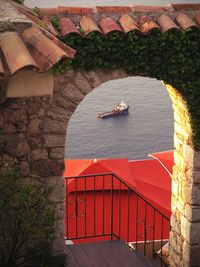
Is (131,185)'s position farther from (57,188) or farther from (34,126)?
(34,126)

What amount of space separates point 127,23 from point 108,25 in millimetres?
215

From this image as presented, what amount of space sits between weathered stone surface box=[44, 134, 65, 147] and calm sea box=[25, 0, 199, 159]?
13.1 metres

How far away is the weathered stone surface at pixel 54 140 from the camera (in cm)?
545

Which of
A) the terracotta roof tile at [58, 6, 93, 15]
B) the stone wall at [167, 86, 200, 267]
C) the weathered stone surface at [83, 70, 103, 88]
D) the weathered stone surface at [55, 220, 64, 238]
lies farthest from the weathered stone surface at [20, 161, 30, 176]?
the stone wall at [167, 86, 200, 267]

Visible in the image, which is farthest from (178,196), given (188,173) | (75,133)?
(75,133)

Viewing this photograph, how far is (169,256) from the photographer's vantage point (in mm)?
6953

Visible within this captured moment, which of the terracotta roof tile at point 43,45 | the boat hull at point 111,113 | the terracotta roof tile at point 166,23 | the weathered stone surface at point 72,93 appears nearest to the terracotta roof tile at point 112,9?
the terracotta roof tile at point 166,23

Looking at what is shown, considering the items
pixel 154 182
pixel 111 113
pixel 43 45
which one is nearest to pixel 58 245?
pixel 43 45

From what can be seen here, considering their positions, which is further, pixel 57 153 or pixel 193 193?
pixel 193 193

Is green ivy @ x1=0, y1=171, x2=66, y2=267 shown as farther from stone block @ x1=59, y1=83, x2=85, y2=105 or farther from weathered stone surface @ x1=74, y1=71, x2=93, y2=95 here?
weathered stone surface @ x1=74, y1=71, x2=93, y2=95

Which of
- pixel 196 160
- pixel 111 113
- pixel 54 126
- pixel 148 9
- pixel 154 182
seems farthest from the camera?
pixel 111 113

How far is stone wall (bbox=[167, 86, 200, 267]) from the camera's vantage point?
6.00 meters

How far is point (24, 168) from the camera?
5.47 meters

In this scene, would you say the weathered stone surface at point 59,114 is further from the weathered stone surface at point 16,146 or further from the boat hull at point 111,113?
the boat hull at point 111,113
